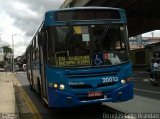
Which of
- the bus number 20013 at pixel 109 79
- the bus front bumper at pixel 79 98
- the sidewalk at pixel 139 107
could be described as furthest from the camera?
the sidewalk at pixel 139 107

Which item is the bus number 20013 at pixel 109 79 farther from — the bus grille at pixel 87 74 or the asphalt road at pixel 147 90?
the asphalt road at pixel 147 90

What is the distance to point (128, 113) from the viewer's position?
39.0 ft

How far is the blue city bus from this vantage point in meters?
11.0

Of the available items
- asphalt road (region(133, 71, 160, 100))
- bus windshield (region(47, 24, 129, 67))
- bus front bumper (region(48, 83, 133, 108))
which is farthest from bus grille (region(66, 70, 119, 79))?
asphalt road (region(133, 71, 160, 100))

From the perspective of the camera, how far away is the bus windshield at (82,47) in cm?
1119

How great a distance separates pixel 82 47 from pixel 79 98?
54.5 inches

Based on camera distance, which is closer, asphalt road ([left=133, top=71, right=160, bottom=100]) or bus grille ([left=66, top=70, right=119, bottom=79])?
bus grille ([left=66, top=70, right=119, bottom=79])

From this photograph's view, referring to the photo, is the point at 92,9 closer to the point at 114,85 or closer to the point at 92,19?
the point at 92,19

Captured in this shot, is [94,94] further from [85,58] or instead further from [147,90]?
[147,90]

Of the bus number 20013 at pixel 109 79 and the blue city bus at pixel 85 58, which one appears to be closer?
the blue city bus at pixel 85 58

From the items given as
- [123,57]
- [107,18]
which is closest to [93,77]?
[123,57]

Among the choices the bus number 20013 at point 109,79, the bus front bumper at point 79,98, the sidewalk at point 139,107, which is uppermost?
the bus number 20013 at point 109,79

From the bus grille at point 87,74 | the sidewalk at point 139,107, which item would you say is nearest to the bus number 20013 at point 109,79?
the bus grille at point 87,74

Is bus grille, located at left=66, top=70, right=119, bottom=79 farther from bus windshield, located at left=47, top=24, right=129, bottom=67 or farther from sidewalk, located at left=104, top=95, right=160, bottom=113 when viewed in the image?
sidewalk, located at left=104, top=95, right=160, bottom=113
